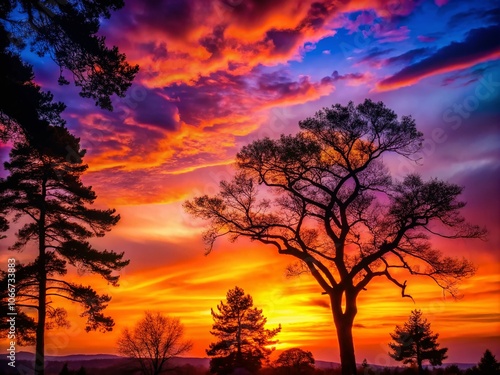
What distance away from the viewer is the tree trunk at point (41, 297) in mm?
22125

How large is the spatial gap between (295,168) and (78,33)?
13317 millimetres

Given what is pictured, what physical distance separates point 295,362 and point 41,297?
21.2m

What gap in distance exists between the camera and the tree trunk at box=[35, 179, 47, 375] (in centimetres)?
2212

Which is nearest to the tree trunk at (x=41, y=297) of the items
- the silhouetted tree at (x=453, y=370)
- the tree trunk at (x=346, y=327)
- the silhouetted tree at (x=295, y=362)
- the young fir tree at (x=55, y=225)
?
the young fir tree at (x=55, y=225)

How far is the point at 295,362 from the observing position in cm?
3594

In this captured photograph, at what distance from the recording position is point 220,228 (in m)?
25.5

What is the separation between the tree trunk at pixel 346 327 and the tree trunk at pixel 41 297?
14854mm

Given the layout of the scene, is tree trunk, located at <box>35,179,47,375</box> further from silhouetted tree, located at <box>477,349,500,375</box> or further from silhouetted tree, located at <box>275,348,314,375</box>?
silhouetted tree, located at <box>477,349,500,375</box>

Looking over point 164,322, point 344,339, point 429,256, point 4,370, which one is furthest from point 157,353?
point 429,256

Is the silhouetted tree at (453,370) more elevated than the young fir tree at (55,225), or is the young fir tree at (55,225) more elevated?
the young fir tree at (55,225)

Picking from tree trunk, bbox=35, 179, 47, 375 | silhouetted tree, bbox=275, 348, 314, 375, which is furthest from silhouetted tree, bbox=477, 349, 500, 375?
tree trunk, bbox=35, 179, 47, 375

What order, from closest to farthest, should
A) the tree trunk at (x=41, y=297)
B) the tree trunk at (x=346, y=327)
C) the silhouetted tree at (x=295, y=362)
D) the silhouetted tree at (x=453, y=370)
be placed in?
the tree trunk at (x=346, y=327) → the tree trunk at (x=41, y=297) → the silhouetted tree at (x=453, y=370) → the silhouetted tree at (x=295, y=362)

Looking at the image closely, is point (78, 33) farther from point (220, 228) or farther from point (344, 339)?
point (344, 339)

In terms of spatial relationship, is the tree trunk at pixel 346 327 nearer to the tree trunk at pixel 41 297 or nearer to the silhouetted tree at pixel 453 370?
the silhouetted tree at pixel 453 370
